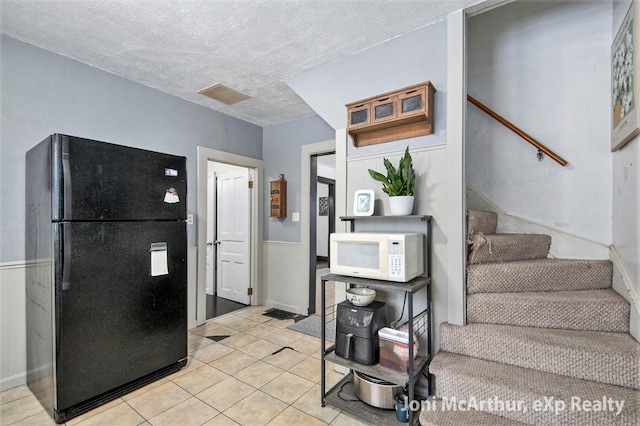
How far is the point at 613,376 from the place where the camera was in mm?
1432

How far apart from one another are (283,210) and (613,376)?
10.4 ft

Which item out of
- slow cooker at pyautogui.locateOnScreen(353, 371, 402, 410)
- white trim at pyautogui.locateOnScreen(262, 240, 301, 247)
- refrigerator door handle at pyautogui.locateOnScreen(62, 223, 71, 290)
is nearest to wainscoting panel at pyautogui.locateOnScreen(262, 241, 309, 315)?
white trim at pyautogui.locateOnScreen(262, 240, 301, 247)

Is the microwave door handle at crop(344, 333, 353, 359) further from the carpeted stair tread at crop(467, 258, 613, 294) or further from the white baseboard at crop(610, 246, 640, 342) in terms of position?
the white baseboard at crop(610, 246, 640, 342)

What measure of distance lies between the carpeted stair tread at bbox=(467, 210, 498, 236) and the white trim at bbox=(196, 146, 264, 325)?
2631mm

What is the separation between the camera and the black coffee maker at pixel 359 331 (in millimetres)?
1831

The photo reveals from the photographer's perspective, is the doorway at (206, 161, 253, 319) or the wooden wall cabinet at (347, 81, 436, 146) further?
the doorway at (206, 161, 253, 319)

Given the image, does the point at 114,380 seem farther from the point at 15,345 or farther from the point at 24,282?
the point at 24,282

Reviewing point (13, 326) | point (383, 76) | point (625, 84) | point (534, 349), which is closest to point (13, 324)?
point (13, 326)

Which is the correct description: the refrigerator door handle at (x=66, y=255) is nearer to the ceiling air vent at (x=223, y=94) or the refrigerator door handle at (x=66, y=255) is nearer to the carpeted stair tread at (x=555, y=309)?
the ceiling air vent at (x=223, y=94)

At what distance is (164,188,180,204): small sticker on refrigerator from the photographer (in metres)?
2.22

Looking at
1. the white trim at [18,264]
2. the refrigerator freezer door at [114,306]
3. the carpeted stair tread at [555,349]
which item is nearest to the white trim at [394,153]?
the carpeted stair tread at [555,349]

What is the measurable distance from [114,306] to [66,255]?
44 cm

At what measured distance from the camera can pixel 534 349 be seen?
1593mm

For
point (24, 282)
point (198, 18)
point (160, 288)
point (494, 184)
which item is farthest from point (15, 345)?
point (494, 184)
